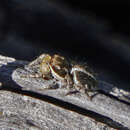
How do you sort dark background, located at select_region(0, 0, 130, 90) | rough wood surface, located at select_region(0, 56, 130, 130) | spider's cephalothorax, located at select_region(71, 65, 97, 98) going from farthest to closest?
dark background, located at select_region(0, 0, 130, 90), spider's cephalothorax, located at select_region(71, 65, 97, 98), rough wood surface, located at select_region(0, 56, 130, 130)

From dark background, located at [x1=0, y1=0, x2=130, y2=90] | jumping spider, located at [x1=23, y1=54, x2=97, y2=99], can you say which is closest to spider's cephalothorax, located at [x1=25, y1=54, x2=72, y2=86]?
jumping spider, located at [x1=23, y1=54, x2=97, y2=99]

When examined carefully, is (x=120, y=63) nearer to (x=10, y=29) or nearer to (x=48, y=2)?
(x=48, y=2)

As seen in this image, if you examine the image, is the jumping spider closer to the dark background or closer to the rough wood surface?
the rough wood surface

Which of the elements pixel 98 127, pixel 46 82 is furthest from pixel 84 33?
pixel 98 127

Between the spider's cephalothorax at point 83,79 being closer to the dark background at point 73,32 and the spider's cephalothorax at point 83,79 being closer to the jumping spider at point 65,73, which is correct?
the jumping spider at point 65,73

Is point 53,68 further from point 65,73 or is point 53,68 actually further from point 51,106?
point 51,106

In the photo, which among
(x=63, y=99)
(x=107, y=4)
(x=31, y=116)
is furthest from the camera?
(x=107, y=4)

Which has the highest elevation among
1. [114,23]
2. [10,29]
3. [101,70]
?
A: [114,23]

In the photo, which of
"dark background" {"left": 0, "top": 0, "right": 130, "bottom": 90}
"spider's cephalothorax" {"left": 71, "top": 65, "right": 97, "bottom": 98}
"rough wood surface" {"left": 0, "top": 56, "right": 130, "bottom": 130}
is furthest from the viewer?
"dark background" {"left": 0, "top": 0, "right": 130, "bottom": 90}
